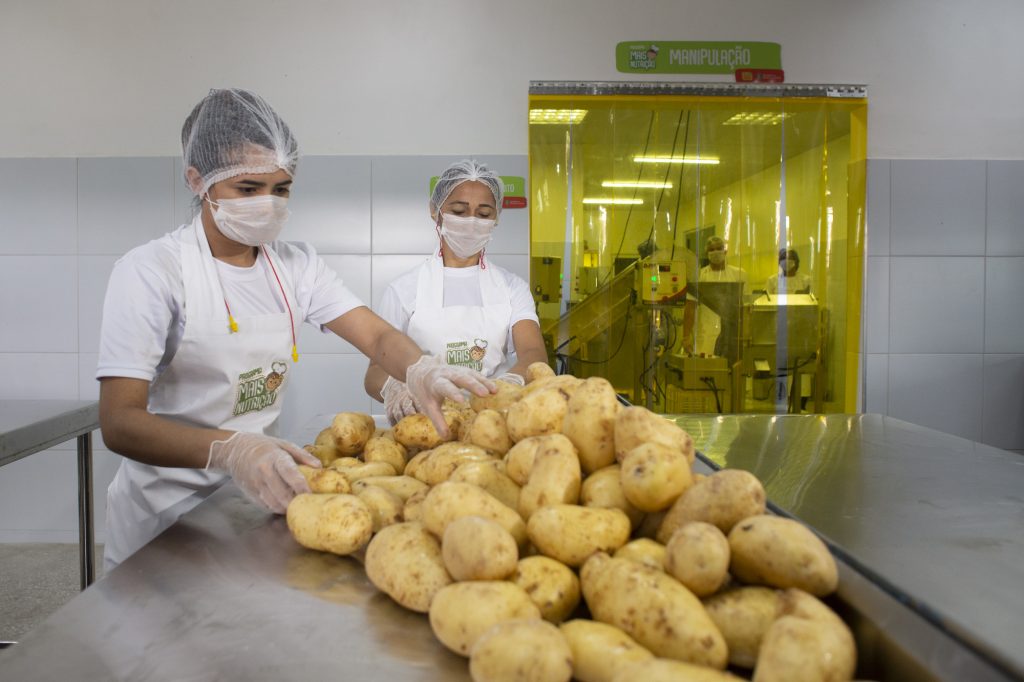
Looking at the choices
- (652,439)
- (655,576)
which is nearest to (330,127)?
(652,439)

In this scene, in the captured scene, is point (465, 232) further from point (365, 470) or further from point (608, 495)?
Result: point (608, 495)

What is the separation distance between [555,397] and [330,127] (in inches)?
108

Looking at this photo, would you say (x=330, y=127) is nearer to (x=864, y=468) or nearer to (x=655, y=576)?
(x=864, y=468)

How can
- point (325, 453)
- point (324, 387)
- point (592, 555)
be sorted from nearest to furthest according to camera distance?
point (592, 555)
point (325, 453)
point (324, 387)

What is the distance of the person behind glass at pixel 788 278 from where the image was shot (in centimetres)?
363

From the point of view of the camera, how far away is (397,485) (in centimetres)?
105

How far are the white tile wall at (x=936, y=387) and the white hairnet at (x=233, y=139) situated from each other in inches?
126

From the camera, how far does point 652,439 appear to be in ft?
2.77

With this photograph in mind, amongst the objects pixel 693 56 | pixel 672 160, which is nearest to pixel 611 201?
pixel 672 160

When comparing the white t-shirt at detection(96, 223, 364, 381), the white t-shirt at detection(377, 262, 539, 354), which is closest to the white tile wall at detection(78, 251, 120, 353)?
the white t-shirt at detection(377, 262, 539, 354)

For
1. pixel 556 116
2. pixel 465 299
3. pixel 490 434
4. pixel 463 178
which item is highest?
pixel 556 116

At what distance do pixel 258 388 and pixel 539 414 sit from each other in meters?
0.96

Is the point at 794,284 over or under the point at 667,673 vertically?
over

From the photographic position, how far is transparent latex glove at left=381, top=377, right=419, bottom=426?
1613 millimetres
